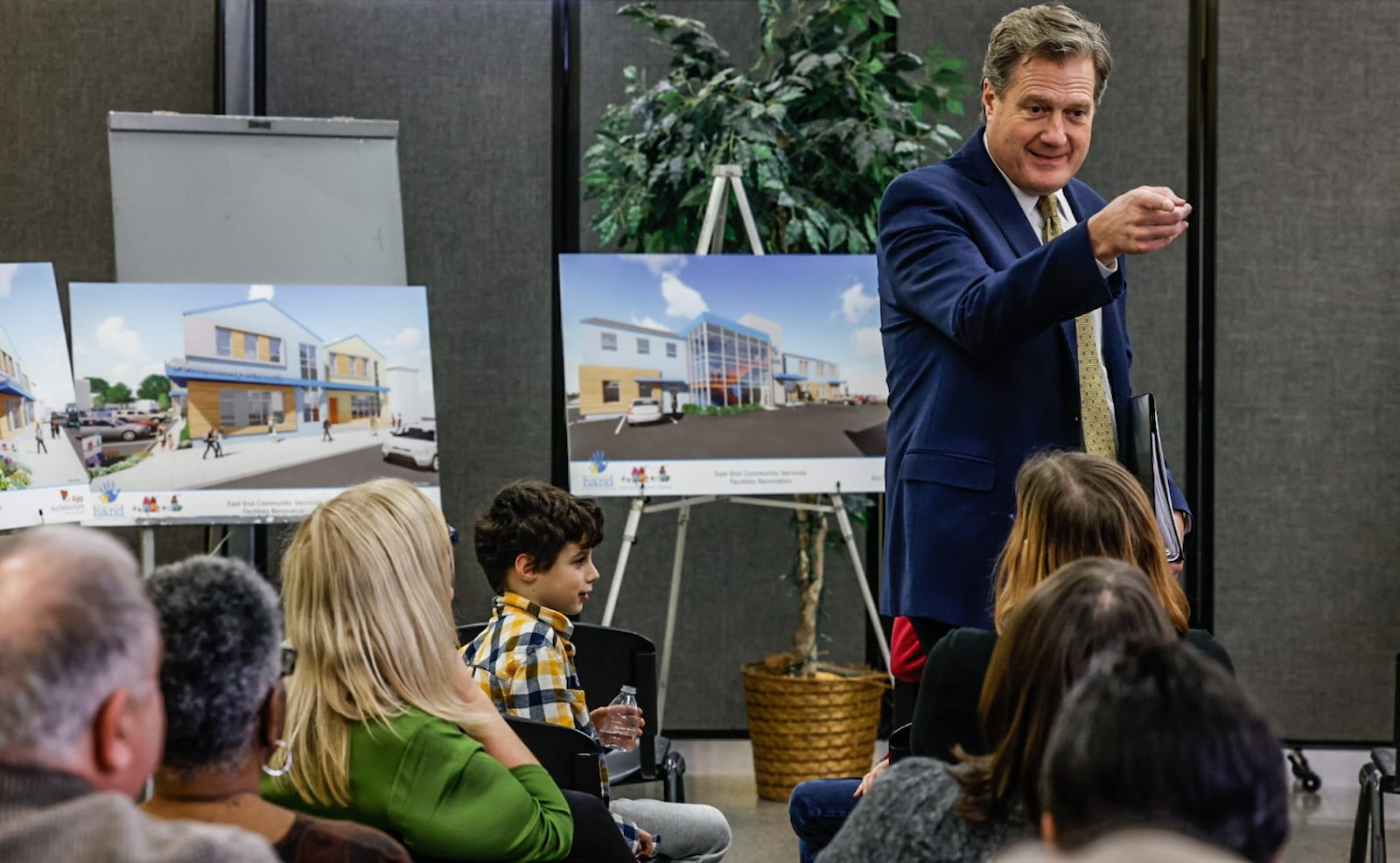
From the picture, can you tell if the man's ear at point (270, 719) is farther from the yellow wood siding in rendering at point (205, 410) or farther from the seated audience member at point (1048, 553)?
the yellow wood siding in rendering at point (205, 410)

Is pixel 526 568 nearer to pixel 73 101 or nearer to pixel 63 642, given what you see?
pixel 63 642

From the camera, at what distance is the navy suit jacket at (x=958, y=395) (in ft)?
6.43

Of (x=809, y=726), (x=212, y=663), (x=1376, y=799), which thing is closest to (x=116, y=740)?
(x=212, y=663)

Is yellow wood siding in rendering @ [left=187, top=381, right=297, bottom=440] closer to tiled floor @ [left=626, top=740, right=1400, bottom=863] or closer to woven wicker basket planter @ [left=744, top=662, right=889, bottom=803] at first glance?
tiled floor @ [left=626, top=740, right=1400, bottom=863]

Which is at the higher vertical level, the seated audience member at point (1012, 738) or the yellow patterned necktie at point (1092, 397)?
the yellow patterned necktie at point (1092, 397)

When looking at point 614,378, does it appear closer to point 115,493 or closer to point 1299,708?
point 115,493

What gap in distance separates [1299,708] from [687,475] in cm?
220

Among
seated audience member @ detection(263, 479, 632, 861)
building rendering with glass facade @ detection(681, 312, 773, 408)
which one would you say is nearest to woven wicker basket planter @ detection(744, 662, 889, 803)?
building rendering with glass facade @ detection(681, 312, 773, 408)

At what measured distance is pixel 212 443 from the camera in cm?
392

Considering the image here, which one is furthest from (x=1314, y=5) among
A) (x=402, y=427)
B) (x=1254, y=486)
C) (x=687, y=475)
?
(x=402, y=427)

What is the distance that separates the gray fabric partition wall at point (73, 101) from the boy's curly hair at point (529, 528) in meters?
2.64

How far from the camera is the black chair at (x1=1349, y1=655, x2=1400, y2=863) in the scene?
2.83 meters

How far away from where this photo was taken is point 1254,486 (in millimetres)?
4637

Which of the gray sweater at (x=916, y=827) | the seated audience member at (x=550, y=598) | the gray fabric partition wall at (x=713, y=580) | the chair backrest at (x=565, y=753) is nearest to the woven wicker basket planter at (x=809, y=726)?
the gray fabric partition wall at (x=713, y=580)
